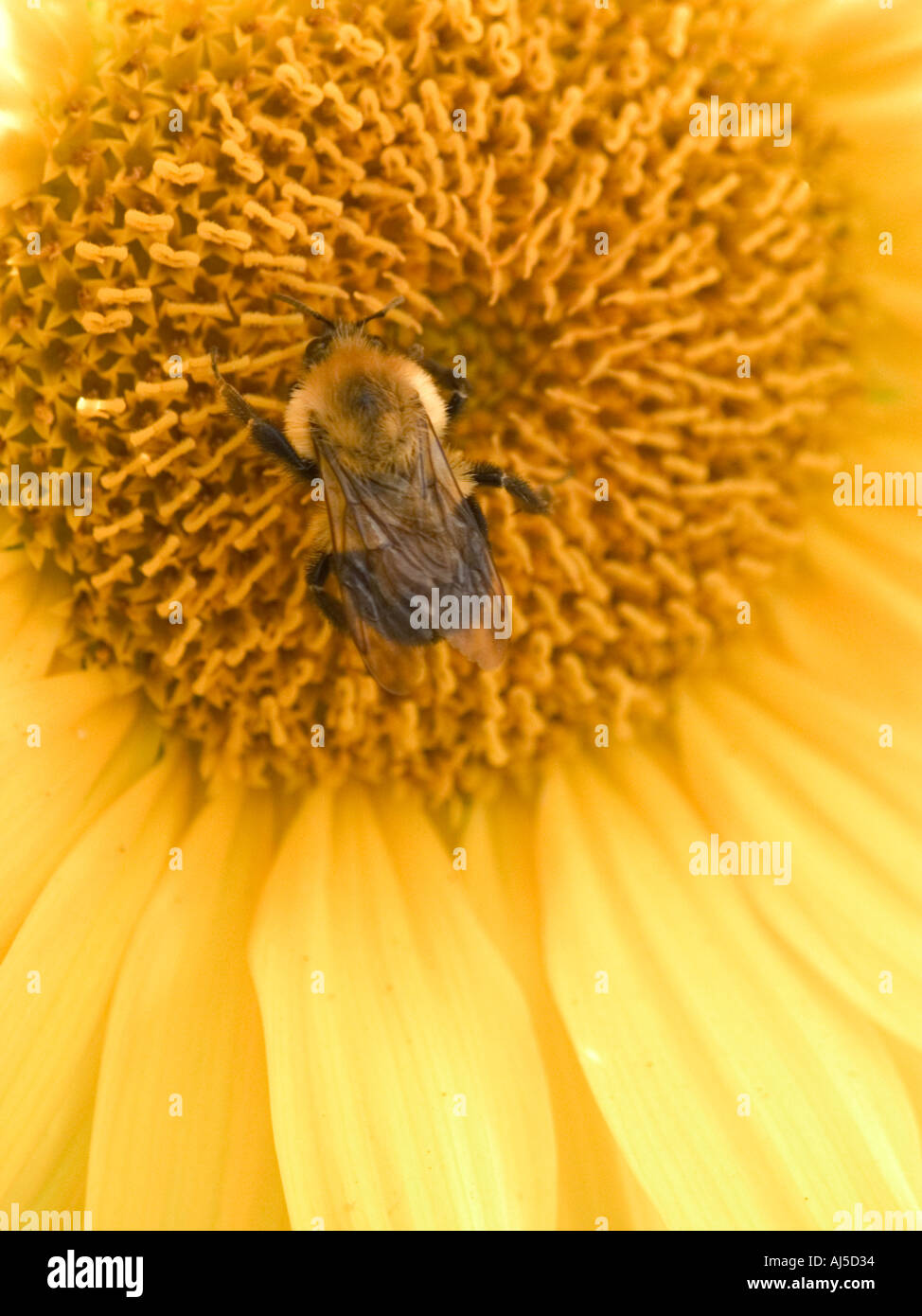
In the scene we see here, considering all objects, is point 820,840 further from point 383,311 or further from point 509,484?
point 383,311

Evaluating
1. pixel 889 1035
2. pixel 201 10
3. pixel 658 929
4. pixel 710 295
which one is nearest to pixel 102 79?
pixel 201 10

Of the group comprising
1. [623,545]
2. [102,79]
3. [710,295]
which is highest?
[102,79]

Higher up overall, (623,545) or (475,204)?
(475,204)
